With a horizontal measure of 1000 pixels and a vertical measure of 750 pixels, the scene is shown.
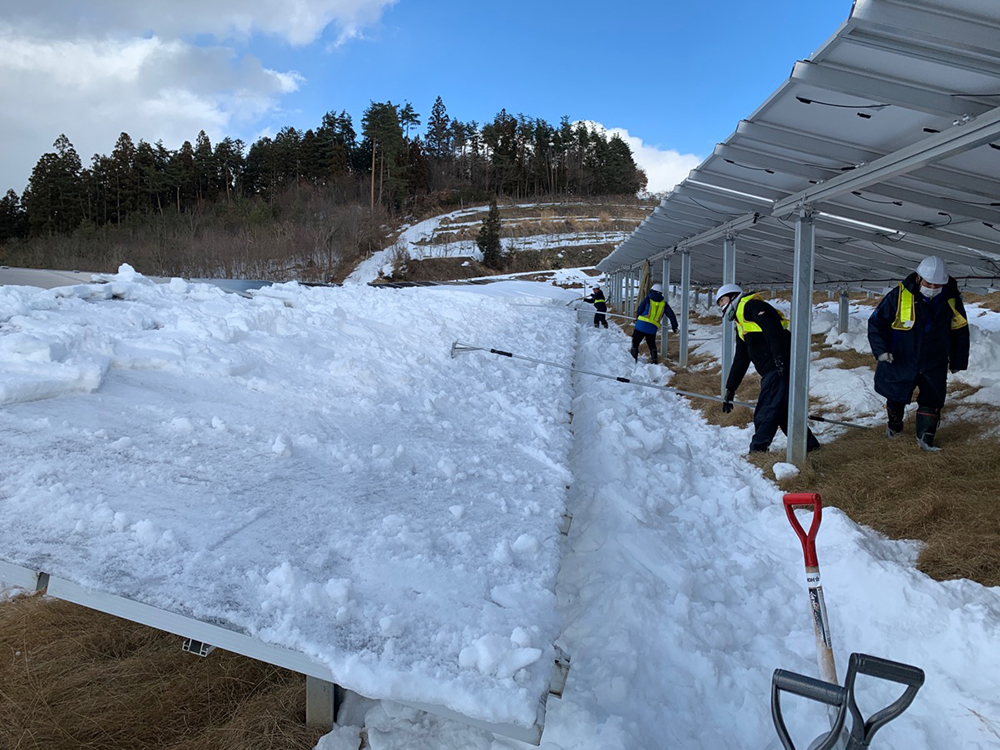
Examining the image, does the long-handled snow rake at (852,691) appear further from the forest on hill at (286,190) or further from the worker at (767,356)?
the forest on hill at (286,190)

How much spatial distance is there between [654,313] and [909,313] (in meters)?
5.91

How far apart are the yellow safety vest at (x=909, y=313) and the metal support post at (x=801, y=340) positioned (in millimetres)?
699

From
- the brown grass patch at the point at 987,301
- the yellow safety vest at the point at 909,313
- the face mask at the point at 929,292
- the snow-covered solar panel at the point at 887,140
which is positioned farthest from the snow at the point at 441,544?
the brown grass patch at the point at 987,301

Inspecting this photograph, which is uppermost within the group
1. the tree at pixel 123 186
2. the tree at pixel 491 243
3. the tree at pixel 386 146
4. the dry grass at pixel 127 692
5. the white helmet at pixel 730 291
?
the tree at pixel 386 146

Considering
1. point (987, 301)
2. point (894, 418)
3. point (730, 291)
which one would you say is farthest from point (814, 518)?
point (987, 301)

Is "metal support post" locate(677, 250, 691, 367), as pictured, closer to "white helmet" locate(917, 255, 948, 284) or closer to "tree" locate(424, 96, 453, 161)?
"white helmet" locate(917, 255, 948, 284)

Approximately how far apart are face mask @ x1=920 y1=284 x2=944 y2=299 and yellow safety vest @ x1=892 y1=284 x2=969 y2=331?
0.29ft

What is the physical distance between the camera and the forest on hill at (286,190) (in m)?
36.1

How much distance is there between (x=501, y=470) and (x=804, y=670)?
235 cm

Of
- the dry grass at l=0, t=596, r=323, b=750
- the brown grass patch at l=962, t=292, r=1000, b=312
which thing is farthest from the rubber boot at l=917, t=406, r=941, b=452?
the brown grass patch at l=962, t=292, r=1000, b=312

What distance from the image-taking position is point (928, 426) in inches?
189

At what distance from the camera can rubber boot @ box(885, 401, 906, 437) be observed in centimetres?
516

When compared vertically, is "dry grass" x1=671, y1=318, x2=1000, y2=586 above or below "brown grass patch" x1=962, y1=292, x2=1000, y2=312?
below

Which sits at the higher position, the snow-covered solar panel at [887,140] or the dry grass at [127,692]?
the snow-covered solar panel at [887,140]
